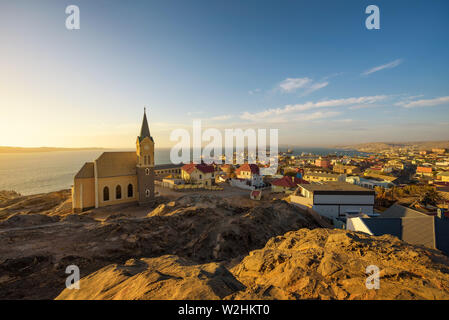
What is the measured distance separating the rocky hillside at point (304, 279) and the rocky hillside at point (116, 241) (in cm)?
488

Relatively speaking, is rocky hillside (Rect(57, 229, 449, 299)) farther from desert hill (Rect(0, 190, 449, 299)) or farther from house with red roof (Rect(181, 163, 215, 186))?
house with red roof (Rect(181, 163, 215, 186))

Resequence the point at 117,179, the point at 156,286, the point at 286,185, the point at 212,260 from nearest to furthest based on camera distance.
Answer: the point at 156,286
the point at 212,260
the point at 117,179
the point at 286,185

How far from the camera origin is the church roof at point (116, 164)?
1069 inches

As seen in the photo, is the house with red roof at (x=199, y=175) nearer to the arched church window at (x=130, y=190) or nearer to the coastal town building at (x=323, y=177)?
the arched church window at (x=130, y=190)

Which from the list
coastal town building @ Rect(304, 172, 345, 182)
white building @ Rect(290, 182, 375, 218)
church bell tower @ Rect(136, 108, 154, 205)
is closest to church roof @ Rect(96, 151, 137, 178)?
church bell tower @ Rect(136, 108, 154, 205)

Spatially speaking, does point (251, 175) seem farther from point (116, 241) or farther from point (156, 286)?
point (156, 286)

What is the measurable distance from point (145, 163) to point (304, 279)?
2844 cm

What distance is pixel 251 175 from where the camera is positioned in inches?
1992

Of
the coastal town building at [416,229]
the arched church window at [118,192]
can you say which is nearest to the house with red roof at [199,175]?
the arched church window at [118,192]

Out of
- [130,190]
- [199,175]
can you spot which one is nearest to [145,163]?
[130,190]

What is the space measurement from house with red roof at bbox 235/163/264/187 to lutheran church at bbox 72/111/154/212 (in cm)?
2666

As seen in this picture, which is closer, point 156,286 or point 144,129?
point 156,286
